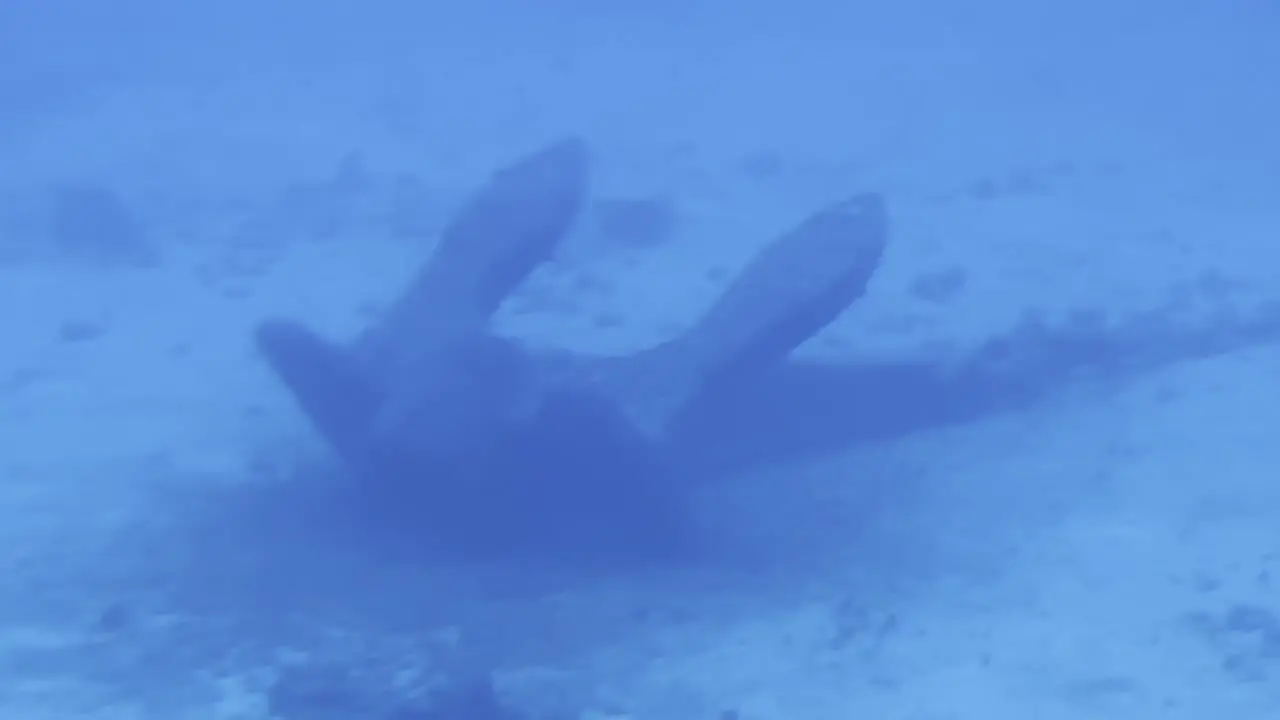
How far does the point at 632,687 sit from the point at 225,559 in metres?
4.23

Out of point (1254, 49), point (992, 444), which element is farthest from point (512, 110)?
point (992, 444)

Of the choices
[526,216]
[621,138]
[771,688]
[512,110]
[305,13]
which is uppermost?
[305,13]

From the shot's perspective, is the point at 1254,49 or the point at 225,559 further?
the point at 1254,49

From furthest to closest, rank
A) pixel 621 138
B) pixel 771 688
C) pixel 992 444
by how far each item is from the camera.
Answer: pixel 621 138, pixel 992 444, pixel 771 688

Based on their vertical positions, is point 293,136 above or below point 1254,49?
below

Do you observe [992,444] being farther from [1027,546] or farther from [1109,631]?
[1109,631]

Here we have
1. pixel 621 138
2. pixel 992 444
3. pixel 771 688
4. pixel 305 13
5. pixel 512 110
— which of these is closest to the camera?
pixel 771 688

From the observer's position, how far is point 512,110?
3862 centimetres

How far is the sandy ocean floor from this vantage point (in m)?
11.4

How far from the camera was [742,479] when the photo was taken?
46.5 ft

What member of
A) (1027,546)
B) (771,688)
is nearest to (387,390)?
(771,688)

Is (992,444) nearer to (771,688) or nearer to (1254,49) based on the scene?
(771,688)

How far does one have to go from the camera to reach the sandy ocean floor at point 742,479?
37.4ft

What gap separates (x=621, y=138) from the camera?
34719mm
